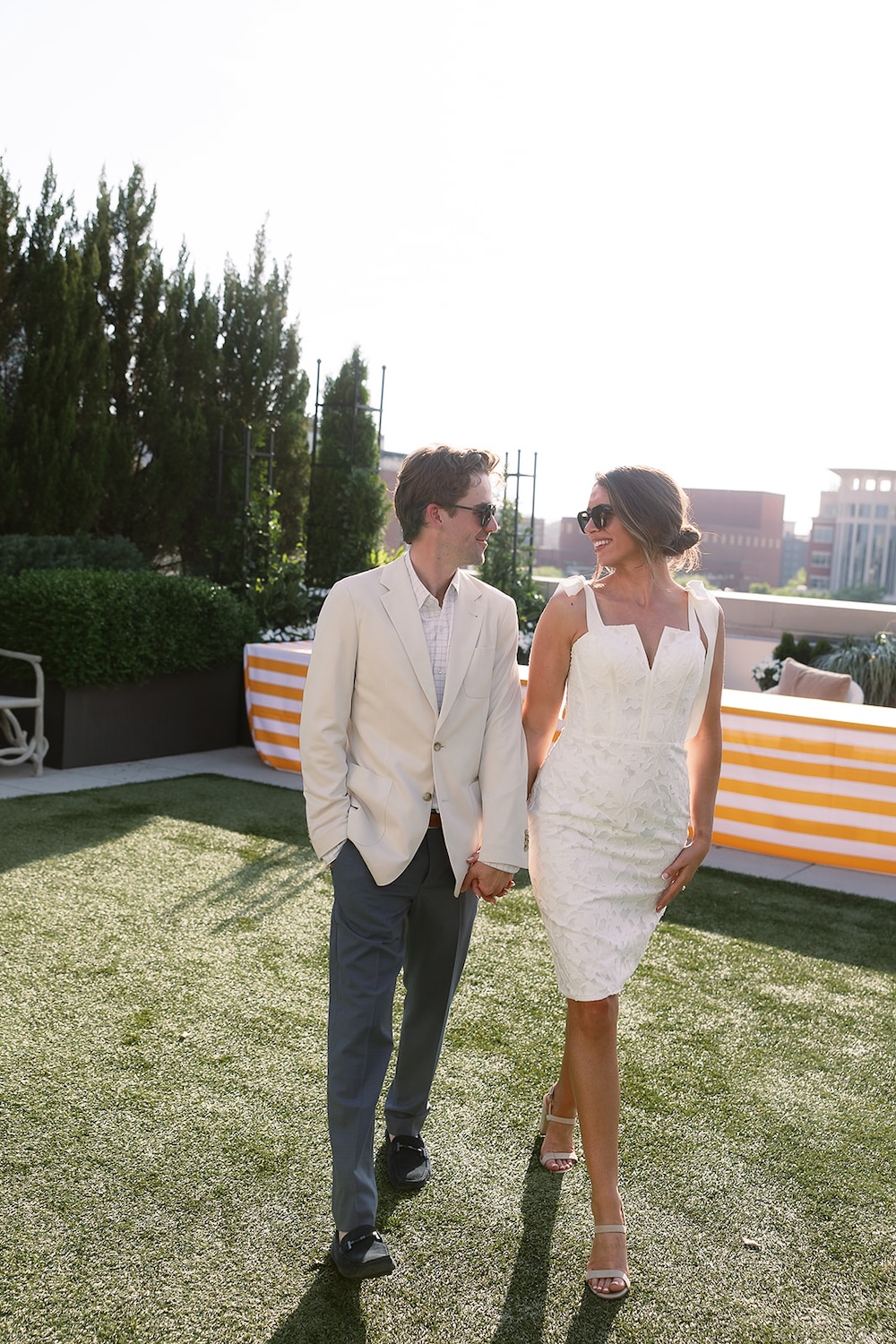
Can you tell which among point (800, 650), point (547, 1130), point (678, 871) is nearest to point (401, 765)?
point (678, 871)

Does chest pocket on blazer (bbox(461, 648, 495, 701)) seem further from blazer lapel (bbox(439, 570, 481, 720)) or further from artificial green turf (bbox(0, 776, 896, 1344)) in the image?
artificial green turf (bbox(0, 776, 896, 1344))

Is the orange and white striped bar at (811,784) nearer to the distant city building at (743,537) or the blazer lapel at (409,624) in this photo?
the blazer lapel at (409,624)

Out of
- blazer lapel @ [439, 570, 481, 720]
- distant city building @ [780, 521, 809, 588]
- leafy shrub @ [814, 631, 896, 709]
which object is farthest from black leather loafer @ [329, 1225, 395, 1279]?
distant city building @ [780, 521, 809, 588]

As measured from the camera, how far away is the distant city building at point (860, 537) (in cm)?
6969

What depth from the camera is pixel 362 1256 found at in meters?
2.30

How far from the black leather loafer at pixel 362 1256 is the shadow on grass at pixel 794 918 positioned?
2.73m

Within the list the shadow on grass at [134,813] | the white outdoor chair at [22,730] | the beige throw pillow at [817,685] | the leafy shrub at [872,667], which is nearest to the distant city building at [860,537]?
the leafy shrub at [872,667]

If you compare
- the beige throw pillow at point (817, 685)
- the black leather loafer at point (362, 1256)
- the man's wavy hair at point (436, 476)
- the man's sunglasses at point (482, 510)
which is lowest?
the black leather loafer at point (362, 1256)

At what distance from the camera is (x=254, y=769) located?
766 centimetres

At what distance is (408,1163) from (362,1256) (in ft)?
1.48

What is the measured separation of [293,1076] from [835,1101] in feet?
5.07

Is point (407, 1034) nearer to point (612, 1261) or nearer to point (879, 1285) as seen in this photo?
point (612, 1261)

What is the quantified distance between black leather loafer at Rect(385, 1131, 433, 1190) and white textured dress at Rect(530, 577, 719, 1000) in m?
0.66

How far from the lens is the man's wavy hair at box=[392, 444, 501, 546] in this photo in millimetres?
2393
